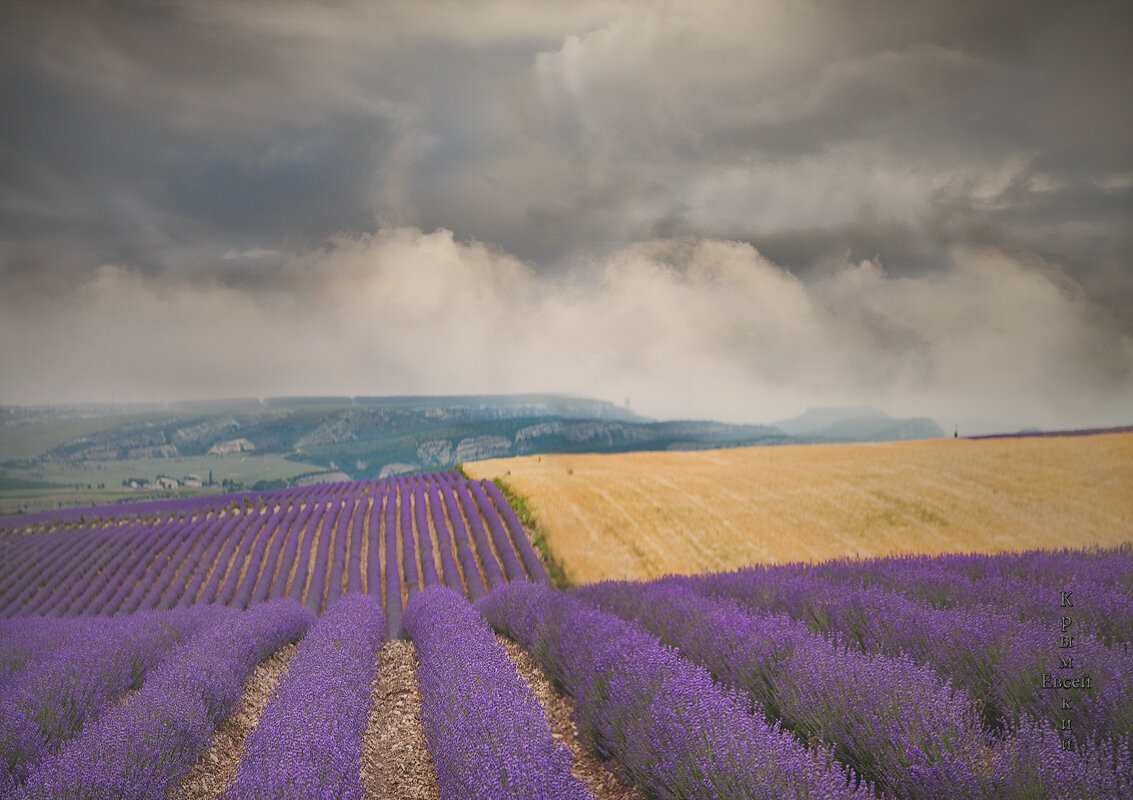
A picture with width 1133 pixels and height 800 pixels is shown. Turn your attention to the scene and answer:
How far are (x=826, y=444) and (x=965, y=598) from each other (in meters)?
16.2

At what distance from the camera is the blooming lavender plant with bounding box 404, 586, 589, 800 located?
193cm

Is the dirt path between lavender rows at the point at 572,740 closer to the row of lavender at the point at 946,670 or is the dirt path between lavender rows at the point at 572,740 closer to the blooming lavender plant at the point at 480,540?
the row of lavender at the point at 946,670

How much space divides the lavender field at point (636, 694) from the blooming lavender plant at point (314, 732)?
0.05 ft

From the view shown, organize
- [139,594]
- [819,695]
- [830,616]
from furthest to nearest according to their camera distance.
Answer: [139,594], [830,616], [819,695]

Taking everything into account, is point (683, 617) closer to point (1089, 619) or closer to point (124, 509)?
point (1089, 619)

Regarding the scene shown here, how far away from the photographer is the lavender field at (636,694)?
2047 millimetres

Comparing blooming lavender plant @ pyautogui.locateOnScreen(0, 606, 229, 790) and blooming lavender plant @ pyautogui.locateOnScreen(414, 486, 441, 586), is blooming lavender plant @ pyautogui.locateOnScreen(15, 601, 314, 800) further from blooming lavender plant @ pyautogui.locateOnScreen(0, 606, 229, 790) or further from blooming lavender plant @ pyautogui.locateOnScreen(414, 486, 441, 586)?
blooming lavender plant @ pyautogui.locateOnScreen(414, 486, 441, 586)

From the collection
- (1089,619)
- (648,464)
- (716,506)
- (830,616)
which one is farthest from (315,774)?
(648,464)

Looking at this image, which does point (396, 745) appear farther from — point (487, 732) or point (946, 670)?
point (946, 670)

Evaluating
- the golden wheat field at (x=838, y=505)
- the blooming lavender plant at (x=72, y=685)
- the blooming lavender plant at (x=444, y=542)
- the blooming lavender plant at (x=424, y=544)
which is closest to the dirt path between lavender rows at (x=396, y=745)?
the blooming lavender plant at (x=72, y=685)

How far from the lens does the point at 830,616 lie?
410 centimetres

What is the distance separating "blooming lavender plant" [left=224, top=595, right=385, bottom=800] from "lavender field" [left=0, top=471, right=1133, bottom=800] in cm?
1

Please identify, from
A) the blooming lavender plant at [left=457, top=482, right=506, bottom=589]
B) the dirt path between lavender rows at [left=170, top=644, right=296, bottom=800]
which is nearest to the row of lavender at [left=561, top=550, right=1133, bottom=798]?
the dirt path between lavender rows at [left=170, top=644, right=296, bottom=800]

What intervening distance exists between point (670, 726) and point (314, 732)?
1677mm
